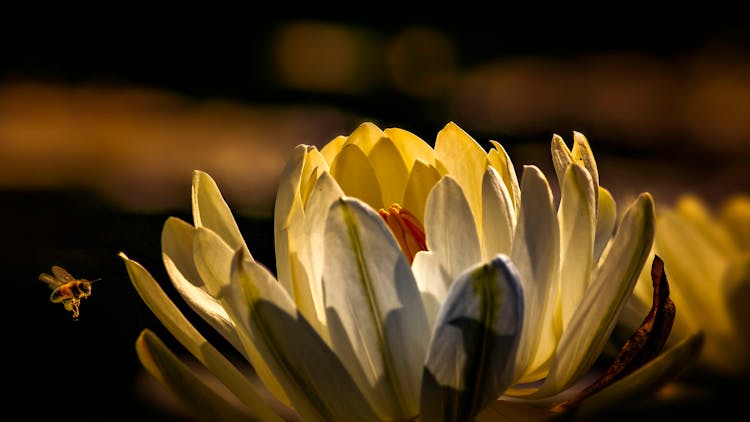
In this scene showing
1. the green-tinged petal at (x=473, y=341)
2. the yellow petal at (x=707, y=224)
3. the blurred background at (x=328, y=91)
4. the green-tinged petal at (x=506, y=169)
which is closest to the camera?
the green-tinged petal at (x=473, y=341)

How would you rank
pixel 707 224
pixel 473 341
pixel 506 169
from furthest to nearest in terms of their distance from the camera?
pixel 707 224 → pixel 506 169 → pixel 473 341

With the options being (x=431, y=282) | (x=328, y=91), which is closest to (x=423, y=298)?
(x=431, y=282)

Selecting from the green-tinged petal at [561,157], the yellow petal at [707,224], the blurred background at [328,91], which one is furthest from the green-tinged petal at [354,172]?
the blurred background at [328,91]

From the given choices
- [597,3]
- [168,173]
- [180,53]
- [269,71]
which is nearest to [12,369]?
[168,173]

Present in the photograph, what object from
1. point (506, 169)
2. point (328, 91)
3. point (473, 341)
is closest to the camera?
point (473, 341)

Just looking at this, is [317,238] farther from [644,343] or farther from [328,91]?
[328,91]

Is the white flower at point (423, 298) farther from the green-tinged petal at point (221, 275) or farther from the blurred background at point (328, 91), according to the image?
the blurred background at point (328, 91)

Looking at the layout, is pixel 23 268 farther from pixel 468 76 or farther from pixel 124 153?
pixel 468 76

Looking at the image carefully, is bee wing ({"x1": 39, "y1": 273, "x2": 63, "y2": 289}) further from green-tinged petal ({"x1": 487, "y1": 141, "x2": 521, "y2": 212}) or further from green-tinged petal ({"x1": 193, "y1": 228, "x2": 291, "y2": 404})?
green-tinged petal ({"x1": 487, "y1": 141, "x2": 521, "y2": 212})
